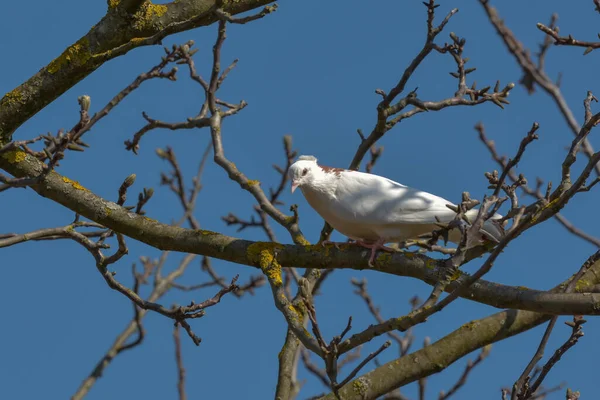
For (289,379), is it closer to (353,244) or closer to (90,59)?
(353,244)

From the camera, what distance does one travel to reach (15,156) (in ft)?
15.8

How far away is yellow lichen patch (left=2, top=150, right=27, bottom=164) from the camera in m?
4.80

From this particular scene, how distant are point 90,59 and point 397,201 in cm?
216

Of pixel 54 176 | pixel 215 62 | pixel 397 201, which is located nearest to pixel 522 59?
pixel 397 201

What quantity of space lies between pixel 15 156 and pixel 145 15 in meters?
1.13

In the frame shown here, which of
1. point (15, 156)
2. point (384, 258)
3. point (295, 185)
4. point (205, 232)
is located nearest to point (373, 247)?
point (384, 258)

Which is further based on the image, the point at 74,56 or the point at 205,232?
the point at 205,232

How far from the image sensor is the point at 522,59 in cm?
518

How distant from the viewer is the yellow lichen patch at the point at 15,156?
15.7 feet

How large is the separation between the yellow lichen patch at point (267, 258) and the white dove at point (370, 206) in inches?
23.8

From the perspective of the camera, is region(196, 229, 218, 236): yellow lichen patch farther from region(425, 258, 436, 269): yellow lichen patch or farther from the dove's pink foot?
region(425, 258, 436, 269): yellow lichen patch

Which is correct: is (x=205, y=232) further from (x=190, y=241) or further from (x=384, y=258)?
(x=384, y=258)

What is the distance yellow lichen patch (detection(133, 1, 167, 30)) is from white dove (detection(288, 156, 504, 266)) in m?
1.66

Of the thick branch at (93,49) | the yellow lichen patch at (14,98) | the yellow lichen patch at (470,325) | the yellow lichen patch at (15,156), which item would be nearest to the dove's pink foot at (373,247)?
the yellow lichen patch at (470,325)
